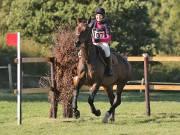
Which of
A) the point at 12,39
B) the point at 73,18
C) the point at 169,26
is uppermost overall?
the point at 12,39

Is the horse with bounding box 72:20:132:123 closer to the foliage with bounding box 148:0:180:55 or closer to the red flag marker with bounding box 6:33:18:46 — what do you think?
the red flag marker with bounding box 6:33:18:46

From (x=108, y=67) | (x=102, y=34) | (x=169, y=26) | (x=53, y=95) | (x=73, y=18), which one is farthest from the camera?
(x=169, y=26)

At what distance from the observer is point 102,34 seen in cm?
1553

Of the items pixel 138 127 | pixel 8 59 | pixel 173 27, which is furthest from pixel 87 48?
pixel 173 27

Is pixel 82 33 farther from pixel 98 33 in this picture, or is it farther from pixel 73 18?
pixel 73 18

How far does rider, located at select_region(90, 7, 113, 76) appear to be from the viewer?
1546 centimetres

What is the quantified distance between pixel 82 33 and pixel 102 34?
104 centimetres

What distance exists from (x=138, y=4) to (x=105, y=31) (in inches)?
854

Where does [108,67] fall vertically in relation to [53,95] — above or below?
above

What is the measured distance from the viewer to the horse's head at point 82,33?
1450 cm

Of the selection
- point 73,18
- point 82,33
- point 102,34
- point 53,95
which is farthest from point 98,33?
point 73,18

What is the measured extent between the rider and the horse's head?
1.88 feet

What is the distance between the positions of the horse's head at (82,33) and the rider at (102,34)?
22.6 inches

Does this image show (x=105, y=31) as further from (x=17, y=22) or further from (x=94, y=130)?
(x=17, y=22)
